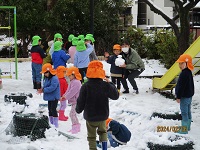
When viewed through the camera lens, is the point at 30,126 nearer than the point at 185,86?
Yes

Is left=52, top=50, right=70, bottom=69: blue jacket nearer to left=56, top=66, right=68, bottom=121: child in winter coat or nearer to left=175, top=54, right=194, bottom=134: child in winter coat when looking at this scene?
left=56, top=66, right=68, bottom=121: child in winter coat

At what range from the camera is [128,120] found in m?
8.11

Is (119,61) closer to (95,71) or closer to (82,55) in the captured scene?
(82,55)

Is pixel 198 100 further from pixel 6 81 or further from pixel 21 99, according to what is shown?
pixel 6 81

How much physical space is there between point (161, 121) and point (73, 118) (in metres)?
1.65

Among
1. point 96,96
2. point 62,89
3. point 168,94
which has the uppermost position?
point 96,96

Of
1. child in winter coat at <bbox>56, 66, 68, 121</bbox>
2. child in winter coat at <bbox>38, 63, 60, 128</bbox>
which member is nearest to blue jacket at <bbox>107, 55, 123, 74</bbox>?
child in winter coat at <bbox>56, 66, 68, 121</bbox>

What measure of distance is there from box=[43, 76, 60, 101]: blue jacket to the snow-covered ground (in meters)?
0.64

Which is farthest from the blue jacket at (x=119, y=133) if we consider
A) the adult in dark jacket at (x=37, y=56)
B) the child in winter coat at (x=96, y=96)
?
the adult in dark jacket at (x=37, y=56)

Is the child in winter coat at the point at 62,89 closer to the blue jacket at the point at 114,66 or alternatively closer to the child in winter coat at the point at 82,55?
the child in winter coat at the point at 82,55

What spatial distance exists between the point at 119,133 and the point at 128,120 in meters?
1.91

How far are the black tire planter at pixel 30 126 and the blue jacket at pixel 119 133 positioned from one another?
1.21 metres

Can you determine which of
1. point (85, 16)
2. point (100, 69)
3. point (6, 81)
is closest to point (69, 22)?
point (85, 16)

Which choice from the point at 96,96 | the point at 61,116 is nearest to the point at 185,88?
the point at 96,96
